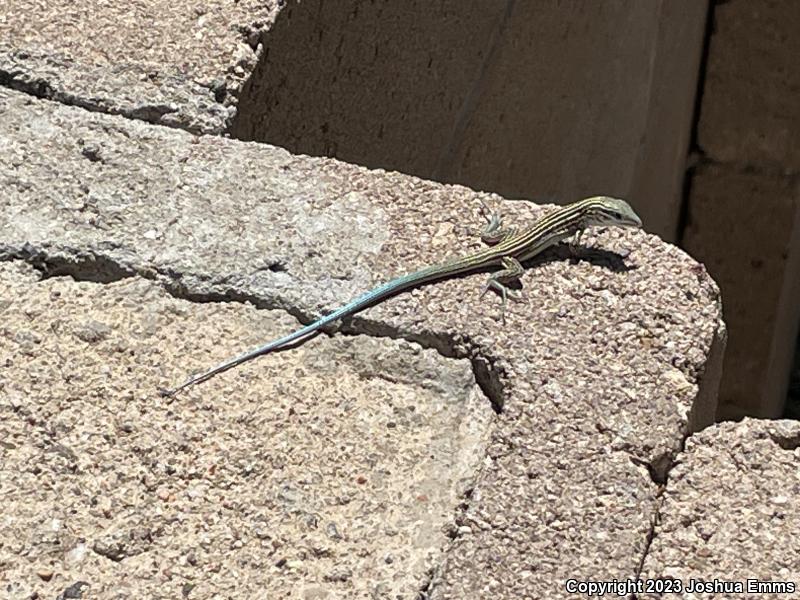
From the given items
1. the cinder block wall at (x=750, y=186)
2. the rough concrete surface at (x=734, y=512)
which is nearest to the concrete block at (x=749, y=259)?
the cinder block wall at (x=750, y=186)

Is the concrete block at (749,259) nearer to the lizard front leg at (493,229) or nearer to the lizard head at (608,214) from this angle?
the lizard head at (608,214)

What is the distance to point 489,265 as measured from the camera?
2115 mm

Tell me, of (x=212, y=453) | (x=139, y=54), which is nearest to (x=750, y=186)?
(x=139, y=54)

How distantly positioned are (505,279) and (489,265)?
0.04m

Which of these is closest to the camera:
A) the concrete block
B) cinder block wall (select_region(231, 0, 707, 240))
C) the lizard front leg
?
the lizard front leg

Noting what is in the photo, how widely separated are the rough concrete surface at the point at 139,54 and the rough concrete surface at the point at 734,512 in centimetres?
108

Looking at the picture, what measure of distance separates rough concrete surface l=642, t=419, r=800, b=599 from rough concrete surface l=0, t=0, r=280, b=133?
1.08 metres

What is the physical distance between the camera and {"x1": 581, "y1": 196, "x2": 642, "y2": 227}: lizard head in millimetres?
2527

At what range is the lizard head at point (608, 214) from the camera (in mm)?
2527

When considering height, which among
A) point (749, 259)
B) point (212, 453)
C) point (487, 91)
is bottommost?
point (749, 259)

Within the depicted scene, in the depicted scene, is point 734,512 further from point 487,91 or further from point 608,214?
point 487,91

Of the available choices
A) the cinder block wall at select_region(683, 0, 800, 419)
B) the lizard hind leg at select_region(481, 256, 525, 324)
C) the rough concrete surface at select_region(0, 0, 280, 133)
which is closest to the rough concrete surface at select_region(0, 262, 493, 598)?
the lizard hind leg at select_region(481, 256, 525, 324)

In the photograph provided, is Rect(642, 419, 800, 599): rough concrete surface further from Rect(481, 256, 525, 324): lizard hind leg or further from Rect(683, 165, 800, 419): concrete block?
Rect(683, 165, 800, 419): concrete block

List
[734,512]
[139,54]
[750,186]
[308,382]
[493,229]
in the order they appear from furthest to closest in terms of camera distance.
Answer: [750,186] < [139,54] < [493,229] < [308,382] < [734,512]
